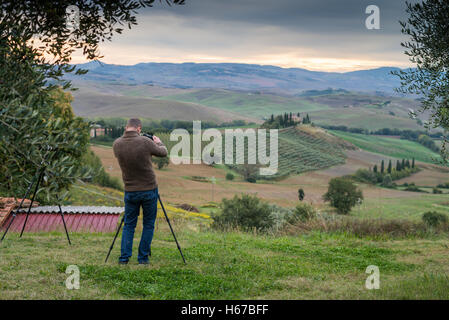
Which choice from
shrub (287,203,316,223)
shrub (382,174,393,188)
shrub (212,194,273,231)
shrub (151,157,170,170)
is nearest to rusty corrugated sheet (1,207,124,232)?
shrub (287,203,316,223)

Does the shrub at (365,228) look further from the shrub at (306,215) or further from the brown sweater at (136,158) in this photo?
the brown sweater at (136,158)

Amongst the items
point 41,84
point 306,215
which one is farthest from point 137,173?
point 306,215

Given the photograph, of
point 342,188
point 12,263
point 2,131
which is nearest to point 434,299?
point 2,131

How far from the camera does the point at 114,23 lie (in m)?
8.40

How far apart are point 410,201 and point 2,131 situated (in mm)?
111451

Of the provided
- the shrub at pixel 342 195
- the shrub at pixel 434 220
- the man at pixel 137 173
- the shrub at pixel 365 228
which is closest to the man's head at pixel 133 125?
the man at pixel 137 173

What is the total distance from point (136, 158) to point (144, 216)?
1.22m

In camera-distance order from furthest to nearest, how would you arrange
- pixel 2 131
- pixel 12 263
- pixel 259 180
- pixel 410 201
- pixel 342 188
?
pixel 259 180, pixel 410 201, pixel 342 188, pixel 12 263, pixel 2 131

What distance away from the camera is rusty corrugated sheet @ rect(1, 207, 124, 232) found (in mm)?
13805

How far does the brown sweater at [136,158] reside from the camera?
7.60m

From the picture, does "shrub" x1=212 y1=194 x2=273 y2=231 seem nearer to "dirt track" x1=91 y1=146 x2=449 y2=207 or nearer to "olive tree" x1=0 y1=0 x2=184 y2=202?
"olive tree" x1=0 y1=0 x2=184 y2=202

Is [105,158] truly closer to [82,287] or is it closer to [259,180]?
[259,180]

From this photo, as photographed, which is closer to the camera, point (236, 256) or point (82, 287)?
point (82, 287)

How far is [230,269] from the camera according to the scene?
7789 millimetres
